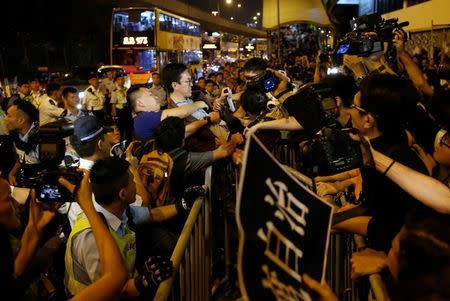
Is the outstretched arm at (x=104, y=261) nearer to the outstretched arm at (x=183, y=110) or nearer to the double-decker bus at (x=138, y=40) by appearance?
the outstretched arm at (x=183, y=110)

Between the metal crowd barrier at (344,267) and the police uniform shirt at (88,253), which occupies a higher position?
the police uniform shirt at (88,253)

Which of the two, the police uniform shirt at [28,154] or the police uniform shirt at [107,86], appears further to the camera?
the police uniform shirt at [107,86]

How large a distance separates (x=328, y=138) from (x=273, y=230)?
1793mm

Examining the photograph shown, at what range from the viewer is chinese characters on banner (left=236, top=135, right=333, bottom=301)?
4.30 feet

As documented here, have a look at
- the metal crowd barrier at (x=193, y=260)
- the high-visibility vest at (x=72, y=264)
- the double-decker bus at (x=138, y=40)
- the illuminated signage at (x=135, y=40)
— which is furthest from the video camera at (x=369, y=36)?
the illuminated signage at (x=135, y=40)

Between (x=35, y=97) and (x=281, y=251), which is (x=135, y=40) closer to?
(x=35, y=97)

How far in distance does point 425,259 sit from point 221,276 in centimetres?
335

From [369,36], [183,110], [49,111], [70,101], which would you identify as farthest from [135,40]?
[369,36]

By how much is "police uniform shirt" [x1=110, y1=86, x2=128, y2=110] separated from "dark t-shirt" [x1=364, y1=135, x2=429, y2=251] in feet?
39.4

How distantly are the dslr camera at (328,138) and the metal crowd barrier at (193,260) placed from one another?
0.95 meters

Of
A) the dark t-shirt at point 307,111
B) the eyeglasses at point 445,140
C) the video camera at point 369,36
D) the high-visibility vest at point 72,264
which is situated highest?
the video camera at point 369,36

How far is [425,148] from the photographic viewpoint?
3.90 meters

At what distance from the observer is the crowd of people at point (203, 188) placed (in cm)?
198

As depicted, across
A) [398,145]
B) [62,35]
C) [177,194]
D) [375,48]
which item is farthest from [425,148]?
[62,35]
